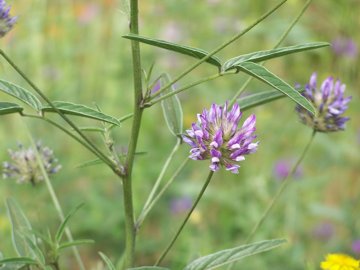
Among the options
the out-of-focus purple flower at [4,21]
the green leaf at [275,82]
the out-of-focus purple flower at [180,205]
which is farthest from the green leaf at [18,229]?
the out-of-focus purple flower at [180,205]

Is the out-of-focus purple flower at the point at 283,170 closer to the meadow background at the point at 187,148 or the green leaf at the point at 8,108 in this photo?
the meadow background at the point at 187,148

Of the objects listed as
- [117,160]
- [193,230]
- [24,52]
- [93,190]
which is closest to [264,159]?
[193,230]

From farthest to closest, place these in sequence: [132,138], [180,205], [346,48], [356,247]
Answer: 1. [346,48]
2. [180,205]
3. [356,247]
4. [132,138]

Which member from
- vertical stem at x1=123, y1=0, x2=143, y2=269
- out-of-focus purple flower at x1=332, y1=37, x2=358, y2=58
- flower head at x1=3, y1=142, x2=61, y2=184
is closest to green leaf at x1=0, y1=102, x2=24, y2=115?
vertical stem at x1=123, y1=0, x2=143, y2=269

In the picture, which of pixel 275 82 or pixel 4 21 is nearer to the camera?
pixel 275 82

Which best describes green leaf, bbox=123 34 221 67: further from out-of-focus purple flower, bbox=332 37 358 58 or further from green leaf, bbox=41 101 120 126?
out-of-focus purple flower, bbox=332 37 358 58

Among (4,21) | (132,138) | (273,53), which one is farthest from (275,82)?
(4,21)

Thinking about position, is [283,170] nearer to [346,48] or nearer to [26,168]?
[346,48]
